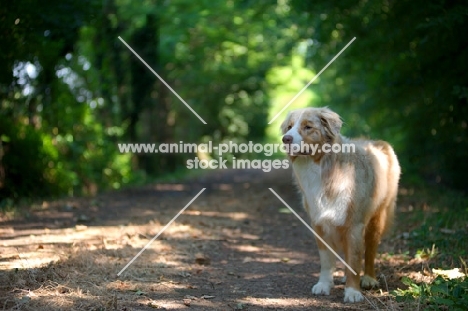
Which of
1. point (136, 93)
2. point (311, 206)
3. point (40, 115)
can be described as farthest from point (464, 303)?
point (136, 93)

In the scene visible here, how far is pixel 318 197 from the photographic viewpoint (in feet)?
17.4

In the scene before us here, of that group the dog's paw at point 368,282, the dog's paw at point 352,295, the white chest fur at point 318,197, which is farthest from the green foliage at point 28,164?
the dog's paw at point 352,295

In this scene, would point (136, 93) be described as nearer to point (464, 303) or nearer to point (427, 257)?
point (427, 257)

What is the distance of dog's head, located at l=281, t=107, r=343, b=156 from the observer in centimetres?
514

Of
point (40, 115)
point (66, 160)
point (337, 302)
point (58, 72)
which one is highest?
point (58, 72)

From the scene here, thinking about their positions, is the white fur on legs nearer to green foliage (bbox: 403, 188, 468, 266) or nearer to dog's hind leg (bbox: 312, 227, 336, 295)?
dog's hind leg (bbox: 312, 227, 336, 295)

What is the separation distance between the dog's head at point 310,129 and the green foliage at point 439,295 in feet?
4.86

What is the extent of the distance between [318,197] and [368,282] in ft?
3.49

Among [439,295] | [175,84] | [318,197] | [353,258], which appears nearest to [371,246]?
[353,258]

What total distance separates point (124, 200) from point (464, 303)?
331 inches

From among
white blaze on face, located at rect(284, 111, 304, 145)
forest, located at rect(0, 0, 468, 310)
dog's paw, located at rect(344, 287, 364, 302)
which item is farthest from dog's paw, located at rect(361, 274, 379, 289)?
white blaze on face, located at rect(284, 111, 304, 145)

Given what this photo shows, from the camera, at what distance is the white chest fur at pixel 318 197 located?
5.19 metres

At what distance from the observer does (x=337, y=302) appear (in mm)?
5105

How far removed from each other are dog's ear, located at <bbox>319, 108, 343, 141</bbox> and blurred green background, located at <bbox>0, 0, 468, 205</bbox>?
882 millimetres
